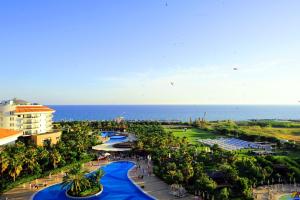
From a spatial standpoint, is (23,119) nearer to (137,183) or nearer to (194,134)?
(137,183)

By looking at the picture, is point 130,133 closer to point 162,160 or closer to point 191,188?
point 162,160

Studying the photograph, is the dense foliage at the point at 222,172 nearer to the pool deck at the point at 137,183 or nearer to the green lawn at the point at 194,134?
the pool deck at the point at 137,183

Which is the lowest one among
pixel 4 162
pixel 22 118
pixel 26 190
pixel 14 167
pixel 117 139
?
pixel 26 190

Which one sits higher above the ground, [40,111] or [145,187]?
[40,111]

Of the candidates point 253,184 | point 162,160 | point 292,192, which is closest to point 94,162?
point 162,160

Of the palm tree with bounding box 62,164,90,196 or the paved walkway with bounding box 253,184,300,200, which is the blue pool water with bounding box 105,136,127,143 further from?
the paved walkway with bounding box 253,184,300,200

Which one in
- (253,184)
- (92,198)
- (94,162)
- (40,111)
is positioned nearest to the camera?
(92,198)

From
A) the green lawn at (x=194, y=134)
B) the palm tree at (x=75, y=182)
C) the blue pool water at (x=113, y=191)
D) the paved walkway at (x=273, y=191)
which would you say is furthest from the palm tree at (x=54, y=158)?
the green lawn at (x=194, y=134)

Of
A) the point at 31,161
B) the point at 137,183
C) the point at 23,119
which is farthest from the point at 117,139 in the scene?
the point at 31,161

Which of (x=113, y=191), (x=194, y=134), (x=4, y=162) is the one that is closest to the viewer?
(x=4, y=162)
